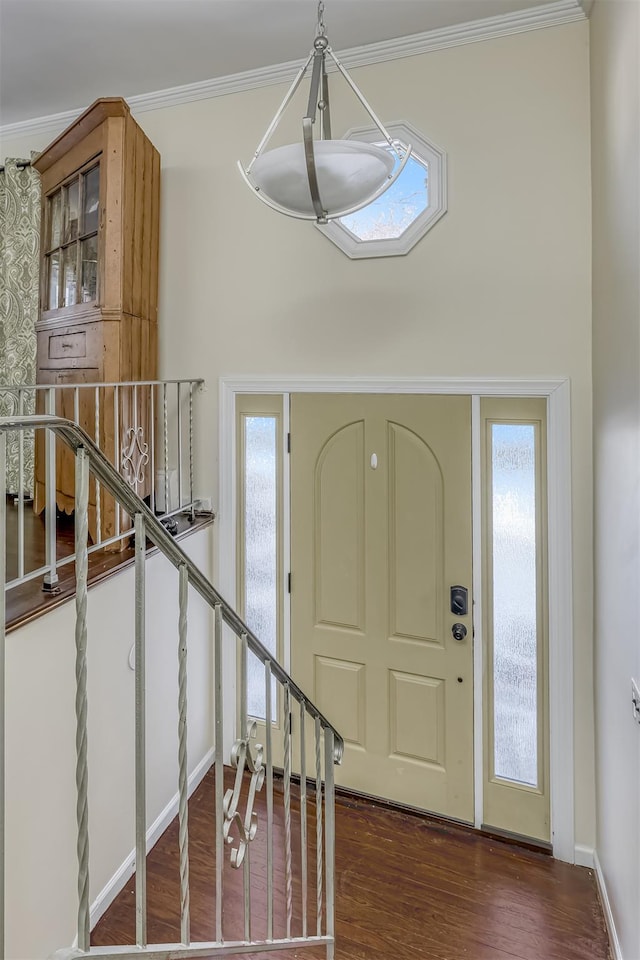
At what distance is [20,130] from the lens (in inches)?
137

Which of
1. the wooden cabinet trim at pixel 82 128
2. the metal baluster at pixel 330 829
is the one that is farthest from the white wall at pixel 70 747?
the wooden cabinet trim at pixel 82 128

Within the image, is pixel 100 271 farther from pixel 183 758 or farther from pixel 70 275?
pixel 183 758

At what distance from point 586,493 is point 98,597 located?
6.71ft

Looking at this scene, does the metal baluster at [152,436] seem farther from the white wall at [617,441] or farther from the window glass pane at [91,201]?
the white wall at [617,441]

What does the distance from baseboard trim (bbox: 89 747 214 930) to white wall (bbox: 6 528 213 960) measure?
3 cm

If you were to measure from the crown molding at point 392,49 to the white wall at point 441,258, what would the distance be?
4cm

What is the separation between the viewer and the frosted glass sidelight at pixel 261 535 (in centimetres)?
305

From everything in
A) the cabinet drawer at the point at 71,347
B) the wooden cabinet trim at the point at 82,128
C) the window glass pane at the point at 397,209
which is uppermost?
the wooden cabinet trim at the point at 82,128

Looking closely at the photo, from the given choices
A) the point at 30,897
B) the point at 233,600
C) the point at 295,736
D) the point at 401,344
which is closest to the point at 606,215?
the point at 401,344

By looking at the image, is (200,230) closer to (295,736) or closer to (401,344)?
(401,344)

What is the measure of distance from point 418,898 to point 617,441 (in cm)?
196

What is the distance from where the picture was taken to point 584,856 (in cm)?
249

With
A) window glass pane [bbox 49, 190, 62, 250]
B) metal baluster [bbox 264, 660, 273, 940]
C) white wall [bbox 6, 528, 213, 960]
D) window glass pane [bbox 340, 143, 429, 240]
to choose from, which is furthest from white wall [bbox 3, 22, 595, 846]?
metal baluster [bbox 264, 660, 273, 940]

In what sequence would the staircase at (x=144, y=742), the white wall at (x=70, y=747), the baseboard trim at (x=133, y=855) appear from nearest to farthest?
the staircase at (x=144, y=742) < the white wall at (x=70, y=747) < the baseboard trim at (x=133, y=855)
